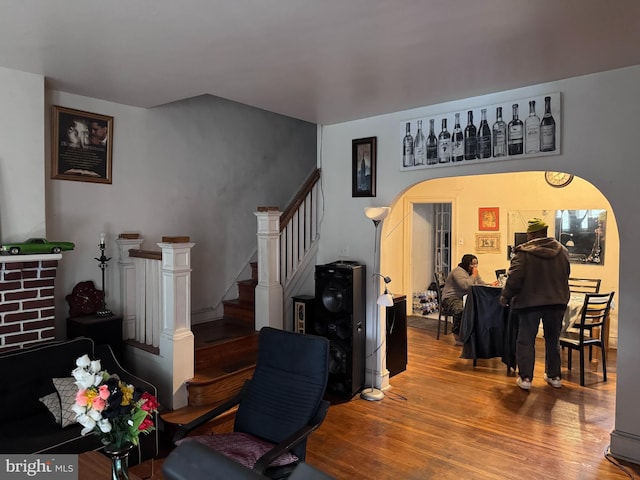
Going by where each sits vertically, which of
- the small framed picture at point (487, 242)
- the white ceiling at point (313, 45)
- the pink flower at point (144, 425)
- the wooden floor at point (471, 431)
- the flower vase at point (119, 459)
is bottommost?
the wooden floor at point (471, 431)

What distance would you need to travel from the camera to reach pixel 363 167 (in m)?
4.26

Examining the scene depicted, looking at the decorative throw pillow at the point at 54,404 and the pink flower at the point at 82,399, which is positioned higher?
the pink flower at the point at 82,399

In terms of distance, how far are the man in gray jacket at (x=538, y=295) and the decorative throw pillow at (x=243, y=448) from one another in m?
2.92

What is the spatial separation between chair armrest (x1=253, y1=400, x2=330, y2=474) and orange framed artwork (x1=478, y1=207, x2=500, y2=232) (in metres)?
5.06

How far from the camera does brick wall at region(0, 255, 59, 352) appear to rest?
297cm

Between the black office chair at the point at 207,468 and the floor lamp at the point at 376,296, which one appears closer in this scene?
the black office chair at the point at 207,468

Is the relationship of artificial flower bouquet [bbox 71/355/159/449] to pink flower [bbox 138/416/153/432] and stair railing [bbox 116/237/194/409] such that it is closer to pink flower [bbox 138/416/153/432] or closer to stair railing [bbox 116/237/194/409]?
pink flower [bbox 138/416/153/432]

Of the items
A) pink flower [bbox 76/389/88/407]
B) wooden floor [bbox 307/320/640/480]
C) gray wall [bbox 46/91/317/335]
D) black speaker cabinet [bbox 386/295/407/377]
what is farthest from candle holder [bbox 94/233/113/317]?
black speaker cabinet [bbox 386/295/407/377]

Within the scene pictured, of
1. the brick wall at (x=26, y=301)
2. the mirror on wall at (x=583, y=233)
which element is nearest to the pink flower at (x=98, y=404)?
the brick wall at (x=26, y=301)

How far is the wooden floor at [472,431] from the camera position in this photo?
2.87m

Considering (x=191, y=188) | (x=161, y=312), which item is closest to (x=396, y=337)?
(x=161, y=312)

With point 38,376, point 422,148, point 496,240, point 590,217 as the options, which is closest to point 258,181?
point 422,148

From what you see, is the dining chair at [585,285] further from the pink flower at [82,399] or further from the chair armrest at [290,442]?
the pink flower at [82,399]

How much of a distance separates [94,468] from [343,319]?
99.9 inches
